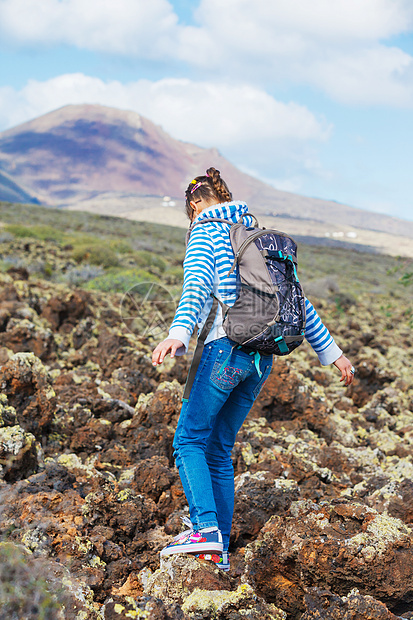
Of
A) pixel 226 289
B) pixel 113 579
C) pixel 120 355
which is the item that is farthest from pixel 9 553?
pixel 120 355

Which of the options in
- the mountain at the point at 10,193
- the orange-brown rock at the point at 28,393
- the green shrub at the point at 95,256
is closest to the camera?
the orange-brown rock at the point at 28,393

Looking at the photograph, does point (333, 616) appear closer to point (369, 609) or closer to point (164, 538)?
point (369, 609)

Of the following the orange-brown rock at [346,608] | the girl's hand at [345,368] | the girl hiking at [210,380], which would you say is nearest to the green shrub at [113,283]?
the girl's hand at [345,368]

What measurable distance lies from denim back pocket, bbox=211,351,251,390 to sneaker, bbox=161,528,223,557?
1.68ft

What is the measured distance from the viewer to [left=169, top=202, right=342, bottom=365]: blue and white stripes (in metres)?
1.87

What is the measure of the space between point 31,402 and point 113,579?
129cm

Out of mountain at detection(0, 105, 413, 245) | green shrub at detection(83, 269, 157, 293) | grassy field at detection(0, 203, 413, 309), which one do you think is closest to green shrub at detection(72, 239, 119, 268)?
grassy field at detection(0, 203, 413, 309)

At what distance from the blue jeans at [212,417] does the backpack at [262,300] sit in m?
0.05

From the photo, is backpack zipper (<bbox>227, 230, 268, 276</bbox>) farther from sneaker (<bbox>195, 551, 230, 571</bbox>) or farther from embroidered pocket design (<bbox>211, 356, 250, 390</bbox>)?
sneaker (<bbox>195, 551, 230, 571</bbox>)

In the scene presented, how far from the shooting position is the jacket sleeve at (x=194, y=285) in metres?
1.84

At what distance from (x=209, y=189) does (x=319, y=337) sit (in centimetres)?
78

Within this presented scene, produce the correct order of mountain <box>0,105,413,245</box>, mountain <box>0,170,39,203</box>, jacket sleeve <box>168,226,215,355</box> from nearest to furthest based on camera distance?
jacket sleeve <box>168,226,215,355</box> < mountain <box>0,170,39,203</box> < mountain <box>0,105,413,245</box>

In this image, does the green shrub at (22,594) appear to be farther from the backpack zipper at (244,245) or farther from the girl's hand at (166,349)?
the backpack zipper at (244,245)

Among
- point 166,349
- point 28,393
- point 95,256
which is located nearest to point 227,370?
point 166,349
